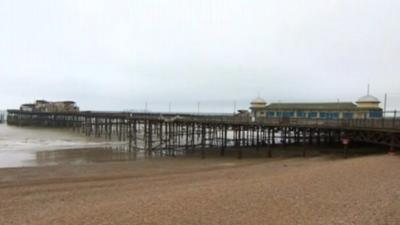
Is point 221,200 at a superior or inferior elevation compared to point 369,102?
inferior

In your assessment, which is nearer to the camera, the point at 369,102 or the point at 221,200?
the point at 221,200

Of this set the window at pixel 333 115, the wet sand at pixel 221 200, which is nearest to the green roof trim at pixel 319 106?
the window at pixel 333 115

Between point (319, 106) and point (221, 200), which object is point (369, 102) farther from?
point (221, 200)

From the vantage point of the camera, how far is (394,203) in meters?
9.93

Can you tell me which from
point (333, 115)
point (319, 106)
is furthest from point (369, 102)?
point (319, 106)

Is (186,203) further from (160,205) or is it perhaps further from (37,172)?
(37,172)

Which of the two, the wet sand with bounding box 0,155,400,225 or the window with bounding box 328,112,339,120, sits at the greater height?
the window with bounding box 328,112,339,120

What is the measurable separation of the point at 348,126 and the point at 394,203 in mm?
15691

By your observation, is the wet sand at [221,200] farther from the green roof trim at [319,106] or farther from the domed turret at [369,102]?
the green roof trim at [319,106]

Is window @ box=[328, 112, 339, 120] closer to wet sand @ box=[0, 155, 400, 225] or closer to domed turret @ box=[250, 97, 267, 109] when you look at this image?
domed turret @ box=[250, 97, 267, 109]

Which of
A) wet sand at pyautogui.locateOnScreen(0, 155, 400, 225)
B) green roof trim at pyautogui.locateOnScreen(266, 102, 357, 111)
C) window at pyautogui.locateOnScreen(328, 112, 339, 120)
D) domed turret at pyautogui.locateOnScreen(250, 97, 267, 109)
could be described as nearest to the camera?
wet sand at pyautogui.locateOnScreen(0, 155, 400, 225)

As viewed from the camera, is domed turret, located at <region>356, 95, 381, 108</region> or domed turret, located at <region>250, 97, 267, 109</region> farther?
domed turret, located at <region>250, 97, 267, 109</region>

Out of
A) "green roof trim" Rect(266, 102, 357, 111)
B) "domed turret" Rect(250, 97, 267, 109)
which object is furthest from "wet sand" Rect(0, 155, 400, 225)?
"domed turret" Rect(250, 97, 267, 109)

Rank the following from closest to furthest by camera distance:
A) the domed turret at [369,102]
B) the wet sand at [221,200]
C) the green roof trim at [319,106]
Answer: the wet sand at [221,200] < the domed turret at [369,102] < the green roof trim at [319,106]
